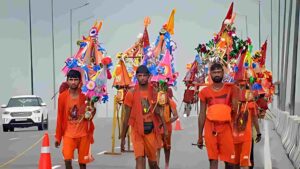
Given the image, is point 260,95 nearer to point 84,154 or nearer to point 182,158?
point 84,154

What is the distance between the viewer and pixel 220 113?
12.7m

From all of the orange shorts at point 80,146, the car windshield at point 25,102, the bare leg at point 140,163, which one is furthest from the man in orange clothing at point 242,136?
the car windshield at point 25,102

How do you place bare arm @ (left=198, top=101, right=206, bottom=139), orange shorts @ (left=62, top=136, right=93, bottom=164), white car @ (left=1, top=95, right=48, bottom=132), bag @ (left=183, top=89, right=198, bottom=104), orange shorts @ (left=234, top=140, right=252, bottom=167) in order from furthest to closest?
white car @ (left=1, top=95, right=48, bottom=132) → bag @ (left=183, top=89, right=198, bottom=104) → orange shorts @ (left=234, top=140, right=252, bottom=167) → orange shorts @ (left=62, top=136, right=93, bottom=164) → bare arm @ (left=198, top=101, right=206, bottom=139)

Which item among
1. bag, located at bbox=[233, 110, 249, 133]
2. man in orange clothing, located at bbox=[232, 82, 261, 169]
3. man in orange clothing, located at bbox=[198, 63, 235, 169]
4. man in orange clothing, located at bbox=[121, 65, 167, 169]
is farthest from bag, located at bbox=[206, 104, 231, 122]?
bag, located at bbox=[233, 110, 249, 133]

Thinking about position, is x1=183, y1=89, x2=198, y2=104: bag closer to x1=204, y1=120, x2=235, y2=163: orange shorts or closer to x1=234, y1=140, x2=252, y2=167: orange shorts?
x1=234, y1=140, x2=252, y2=167: orange shorts

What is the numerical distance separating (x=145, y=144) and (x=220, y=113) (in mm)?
1159

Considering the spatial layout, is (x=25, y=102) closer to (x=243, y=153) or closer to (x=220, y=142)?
(x=243, y=153)

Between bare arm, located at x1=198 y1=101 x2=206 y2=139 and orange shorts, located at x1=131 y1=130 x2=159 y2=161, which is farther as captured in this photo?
orange shorts, located at x1=131 y1=130 x2=159 y2=161

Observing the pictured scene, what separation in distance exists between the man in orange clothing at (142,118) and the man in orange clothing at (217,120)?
2.22ft

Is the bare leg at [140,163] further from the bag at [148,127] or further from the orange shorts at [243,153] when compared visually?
the orange shorts at [243,153]

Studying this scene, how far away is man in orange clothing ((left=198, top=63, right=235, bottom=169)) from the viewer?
1268 cm

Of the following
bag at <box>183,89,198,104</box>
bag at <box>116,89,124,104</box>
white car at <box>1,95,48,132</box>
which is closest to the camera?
bag at <box>183,89,198,104</box>

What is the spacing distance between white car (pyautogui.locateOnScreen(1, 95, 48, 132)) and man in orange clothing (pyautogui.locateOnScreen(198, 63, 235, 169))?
28.6 m

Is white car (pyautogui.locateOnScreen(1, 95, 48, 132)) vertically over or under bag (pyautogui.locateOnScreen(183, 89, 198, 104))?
under
